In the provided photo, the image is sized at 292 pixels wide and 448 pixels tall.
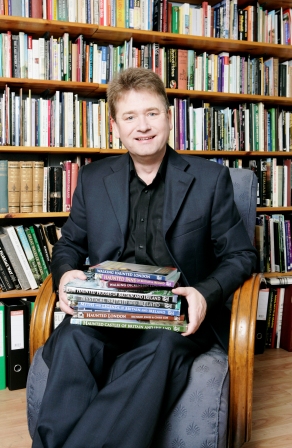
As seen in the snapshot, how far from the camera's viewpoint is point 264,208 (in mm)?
2812

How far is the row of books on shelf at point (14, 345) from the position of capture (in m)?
2.29

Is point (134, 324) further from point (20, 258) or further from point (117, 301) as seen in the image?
point (20, 258)

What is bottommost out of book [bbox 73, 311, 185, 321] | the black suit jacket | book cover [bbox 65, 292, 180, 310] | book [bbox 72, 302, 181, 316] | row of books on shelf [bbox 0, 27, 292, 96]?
book [bbox 73, 311, 185, 321]

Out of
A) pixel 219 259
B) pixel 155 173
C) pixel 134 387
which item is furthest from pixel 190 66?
pixel 134 387

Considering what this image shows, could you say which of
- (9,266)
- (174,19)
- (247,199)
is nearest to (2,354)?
(9,266)

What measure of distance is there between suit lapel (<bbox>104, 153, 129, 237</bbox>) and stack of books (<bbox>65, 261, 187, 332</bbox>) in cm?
33

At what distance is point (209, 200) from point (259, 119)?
1343mm

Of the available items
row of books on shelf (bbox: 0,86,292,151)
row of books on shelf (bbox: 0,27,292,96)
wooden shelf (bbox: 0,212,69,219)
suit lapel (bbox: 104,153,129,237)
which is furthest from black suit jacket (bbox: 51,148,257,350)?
row of books on shelf (bbox: 0,27,292,96)

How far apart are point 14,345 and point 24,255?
1.36 ft

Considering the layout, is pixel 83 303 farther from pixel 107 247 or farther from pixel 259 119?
pixel 259 119

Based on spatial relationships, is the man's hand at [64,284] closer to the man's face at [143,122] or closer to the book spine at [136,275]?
the book spine at [136,275]

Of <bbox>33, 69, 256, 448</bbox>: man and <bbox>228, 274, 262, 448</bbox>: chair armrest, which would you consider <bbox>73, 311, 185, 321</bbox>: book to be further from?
<bbox>228, 274, 262, 448</bbox>: chair armrest

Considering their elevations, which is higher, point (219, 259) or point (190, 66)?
point (190, 66)

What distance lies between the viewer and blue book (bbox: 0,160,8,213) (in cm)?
231
